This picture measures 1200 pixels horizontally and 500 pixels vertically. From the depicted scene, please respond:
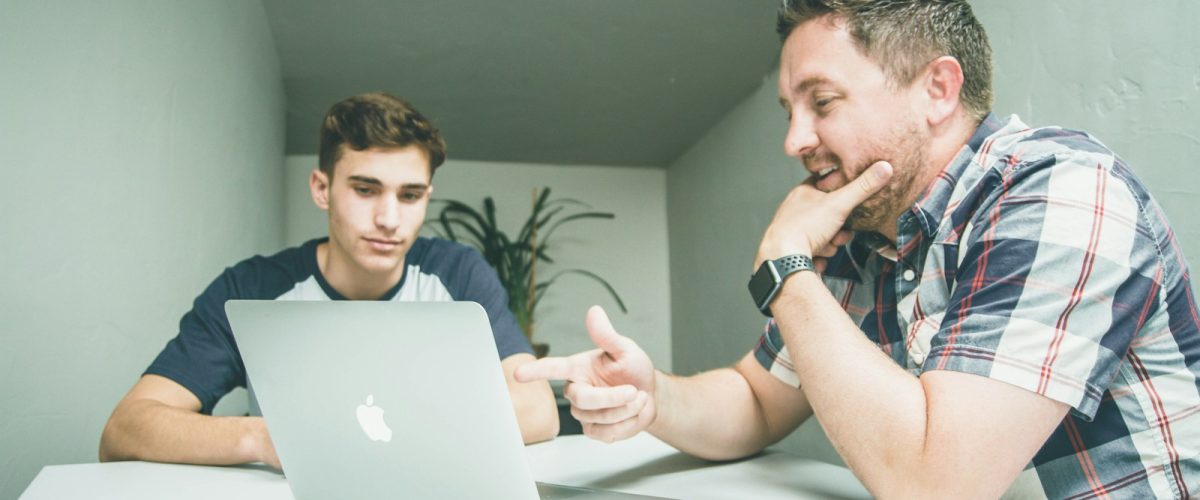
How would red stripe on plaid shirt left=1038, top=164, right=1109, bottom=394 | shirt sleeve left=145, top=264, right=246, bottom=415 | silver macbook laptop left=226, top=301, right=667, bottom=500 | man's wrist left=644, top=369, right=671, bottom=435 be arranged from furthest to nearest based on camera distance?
shirt sleeve left=145, top=264, right=246, bottom=415 < man's wrist left=644, top=369, right=671, bottom=435 < red stripe on plaid shirt left=1038, top=164, right=1109, bottom=394 < silver macbook laptop left=226, top=301, right=667, bottom=500

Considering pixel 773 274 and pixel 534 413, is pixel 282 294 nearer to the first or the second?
pixel 534 413

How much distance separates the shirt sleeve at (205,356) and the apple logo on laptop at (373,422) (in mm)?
886

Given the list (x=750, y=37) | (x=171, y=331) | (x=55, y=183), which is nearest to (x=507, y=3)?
(x=750, y=37)

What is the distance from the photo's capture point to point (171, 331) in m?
→ 1.85

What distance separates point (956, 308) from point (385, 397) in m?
0.64

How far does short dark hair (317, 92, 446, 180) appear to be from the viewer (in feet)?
5.67

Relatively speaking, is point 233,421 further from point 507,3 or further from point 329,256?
point 507,3

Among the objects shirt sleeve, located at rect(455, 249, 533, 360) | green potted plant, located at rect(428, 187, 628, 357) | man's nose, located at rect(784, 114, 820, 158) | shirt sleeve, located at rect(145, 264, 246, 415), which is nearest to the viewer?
man's nose, located at rect(784, 114, 820, 158)

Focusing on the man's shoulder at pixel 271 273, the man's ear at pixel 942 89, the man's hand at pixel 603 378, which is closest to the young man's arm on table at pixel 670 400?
the man's hand at pixel 603 378

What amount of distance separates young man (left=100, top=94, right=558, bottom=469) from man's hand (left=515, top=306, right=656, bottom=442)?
1.46ft

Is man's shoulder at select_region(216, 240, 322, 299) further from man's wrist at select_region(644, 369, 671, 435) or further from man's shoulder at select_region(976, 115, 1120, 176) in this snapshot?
man's shoulder at select_region(976, 115, 1120, 176)

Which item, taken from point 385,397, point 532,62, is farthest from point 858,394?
point 532,62

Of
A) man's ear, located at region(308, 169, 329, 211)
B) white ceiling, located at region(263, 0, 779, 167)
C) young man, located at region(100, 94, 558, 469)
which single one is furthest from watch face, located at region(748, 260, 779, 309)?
white ceiling, located at region(263, 0, 779, 167)

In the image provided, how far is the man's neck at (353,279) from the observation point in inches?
70.2
